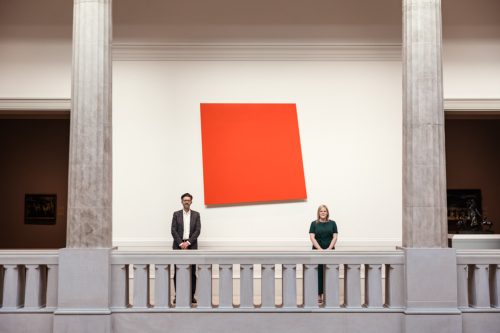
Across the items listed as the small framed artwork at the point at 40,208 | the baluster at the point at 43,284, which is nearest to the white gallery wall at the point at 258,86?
the baluster at the point at 43,284

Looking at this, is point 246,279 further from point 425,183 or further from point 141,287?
point 425,183

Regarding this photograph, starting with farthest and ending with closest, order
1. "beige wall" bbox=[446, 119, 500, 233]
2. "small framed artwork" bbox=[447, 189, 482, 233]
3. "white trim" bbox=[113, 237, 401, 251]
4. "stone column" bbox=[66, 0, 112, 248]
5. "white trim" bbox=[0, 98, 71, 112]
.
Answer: "beige wall" bbox=[446, 119, 500, 233], "small framed artwork" bbox=[447, 189, 482, 233], "white trim" bbox=[113, 237, 401, 251], "white trim" bbox=[0, 98, 71, 112], "stone column" bbox=[66, 0, 112, 248]

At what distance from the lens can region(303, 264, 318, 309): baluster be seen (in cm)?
943

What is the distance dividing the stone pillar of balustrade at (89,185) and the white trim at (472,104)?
7290mm

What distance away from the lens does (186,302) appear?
9.40 metres

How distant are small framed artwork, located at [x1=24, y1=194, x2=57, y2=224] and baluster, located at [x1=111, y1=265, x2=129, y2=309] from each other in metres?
11.0

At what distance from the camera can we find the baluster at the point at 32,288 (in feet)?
30.7

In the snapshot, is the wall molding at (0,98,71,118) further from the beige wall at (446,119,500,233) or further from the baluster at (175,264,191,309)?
the beige wall at (446,119,500,233)

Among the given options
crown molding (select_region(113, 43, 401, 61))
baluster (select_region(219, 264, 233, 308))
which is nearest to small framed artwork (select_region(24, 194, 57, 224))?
crown molding (select_region(113, 43, 401, 61))

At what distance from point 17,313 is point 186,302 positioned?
253 cm

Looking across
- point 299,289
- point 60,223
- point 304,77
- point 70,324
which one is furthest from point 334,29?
point 60,223

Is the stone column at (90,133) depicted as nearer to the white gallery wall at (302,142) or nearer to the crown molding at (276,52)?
the white gallery wall at (302,142)

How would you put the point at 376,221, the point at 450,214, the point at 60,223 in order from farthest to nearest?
the point at 60,223 < the point at 450,214 < the point at 376,221

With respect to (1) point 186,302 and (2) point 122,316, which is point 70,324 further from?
(1) point 186,302
